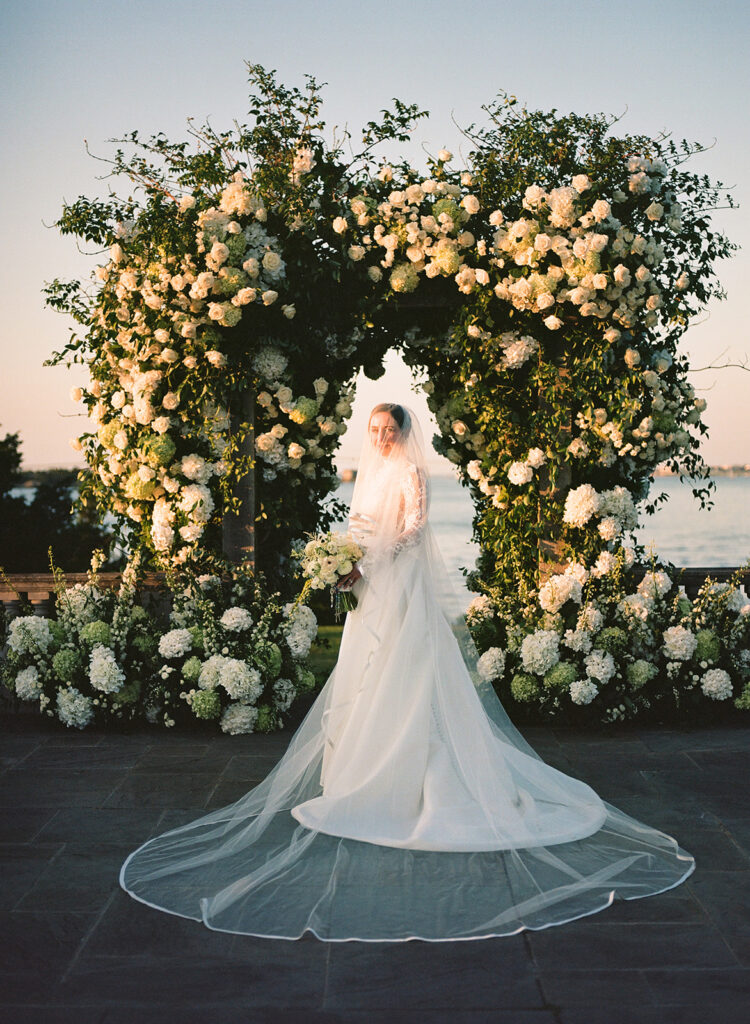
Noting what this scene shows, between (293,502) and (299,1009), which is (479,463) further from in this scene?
(299,1009)

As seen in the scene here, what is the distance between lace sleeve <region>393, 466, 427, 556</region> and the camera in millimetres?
4680

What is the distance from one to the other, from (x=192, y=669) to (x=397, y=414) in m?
2.31

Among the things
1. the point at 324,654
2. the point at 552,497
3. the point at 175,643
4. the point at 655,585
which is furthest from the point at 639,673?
the point at 324,654

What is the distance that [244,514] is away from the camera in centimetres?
656

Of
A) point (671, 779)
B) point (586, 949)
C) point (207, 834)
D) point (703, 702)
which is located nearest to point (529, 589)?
point (703, 702)

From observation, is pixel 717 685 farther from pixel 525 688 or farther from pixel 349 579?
pixel 349 579

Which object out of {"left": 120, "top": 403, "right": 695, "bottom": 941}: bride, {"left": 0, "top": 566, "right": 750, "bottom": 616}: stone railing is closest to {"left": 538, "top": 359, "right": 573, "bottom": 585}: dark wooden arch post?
{"left": 0, "top": 566, "right": 750, "bottom": 616}: stone railing

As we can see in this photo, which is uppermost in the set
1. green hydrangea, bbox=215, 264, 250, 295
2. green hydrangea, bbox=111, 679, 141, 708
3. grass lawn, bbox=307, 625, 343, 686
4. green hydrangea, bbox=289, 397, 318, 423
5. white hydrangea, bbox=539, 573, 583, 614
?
green hydrangea, bbox=215, 264, 250, 295

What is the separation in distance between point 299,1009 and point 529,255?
455cm

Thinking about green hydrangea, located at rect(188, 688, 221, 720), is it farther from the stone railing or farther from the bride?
the bride

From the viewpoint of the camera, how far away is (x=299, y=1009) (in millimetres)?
2861

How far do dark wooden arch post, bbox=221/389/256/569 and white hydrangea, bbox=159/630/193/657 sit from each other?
0.64 metres

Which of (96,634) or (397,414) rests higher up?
(397,414)

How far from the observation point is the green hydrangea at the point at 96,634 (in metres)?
6.22
